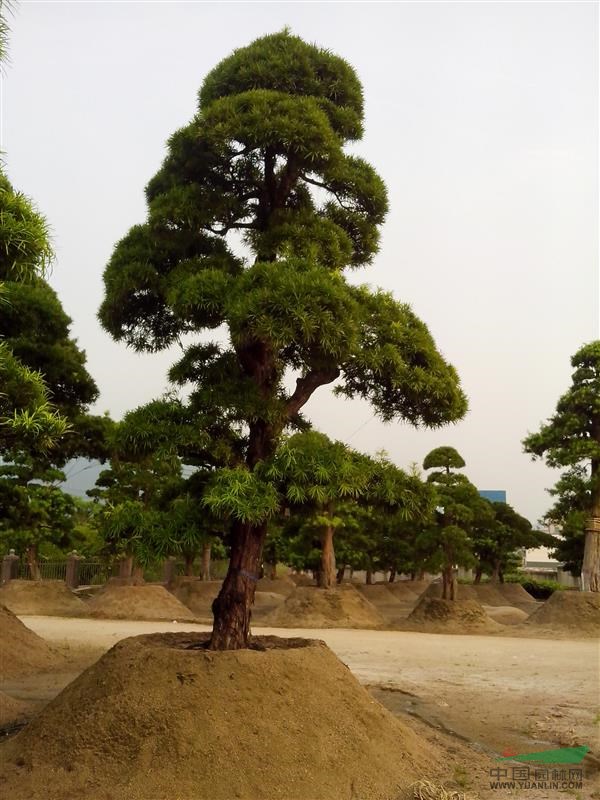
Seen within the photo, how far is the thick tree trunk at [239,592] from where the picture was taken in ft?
17.1

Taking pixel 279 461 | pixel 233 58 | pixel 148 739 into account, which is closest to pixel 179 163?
pixel 233 58

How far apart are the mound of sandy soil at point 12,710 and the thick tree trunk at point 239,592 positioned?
6.87ft

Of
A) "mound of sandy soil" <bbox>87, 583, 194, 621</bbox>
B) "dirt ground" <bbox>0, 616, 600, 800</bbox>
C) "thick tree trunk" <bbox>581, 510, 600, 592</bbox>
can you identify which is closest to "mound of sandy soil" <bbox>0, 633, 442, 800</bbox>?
"dirt ground" <bbox>0, 616, 600, 800</bbox>

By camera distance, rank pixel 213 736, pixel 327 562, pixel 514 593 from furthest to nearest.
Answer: pixel 514 593 < pixel 327 562 < pixel 213 736

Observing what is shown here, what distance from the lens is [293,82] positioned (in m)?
6.11

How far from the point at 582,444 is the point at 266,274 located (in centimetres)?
1337

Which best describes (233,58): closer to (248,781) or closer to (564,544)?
(248,781)

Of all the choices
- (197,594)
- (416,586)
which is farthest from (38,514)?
(416,586)

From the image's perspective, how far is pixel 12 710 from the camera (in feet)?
19.9

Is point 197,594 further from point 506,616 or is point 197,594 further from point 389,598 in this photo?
point 506,616

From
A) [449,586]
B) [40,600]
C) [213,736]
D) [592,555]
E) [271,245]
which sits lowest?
[40,600]

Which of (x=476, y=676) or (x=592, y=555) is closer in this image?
(x=476, y=676)

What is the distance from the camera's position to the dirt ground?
17.5ft

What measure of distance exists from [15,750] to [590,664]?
8.86 metres
